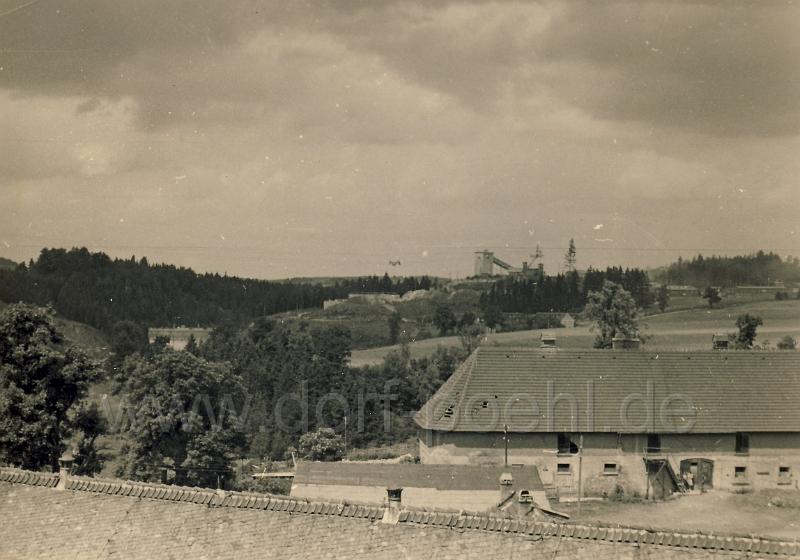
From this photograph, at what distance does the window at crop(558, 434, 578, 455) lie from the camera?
40375 mm

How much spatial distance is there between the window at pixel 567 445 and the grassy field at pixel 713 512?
98.8 inches

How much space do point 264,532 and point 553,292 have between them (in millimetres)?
100323

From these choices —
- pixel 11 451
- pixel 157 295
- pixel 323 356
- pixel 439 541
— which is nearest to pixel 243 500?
pixel 439 541

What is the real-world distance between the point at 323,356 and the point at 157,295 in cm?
4755

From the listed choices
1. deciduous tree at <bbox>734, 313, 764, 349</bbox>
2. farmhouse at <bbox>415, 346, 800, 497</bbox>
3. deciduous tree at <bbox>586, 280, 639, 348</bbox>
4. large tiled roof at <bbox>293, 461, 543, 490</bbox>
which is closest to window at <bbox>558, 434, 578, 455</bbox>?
farmhouse at <bbox>415, 346, 800, 497</bbox>

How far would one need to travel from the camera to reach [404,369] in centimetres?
7862

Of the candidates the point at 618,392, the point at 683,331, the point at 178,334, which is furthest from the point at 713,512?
the point at 178,334

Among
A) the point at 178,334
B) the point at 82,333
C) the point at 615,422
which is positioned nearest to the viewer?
the point at 615,422

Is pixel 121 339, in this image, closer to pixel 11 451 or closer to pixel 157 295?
pixel 157 295

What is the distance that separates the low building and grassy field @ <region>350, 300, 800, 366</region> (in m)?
45.4

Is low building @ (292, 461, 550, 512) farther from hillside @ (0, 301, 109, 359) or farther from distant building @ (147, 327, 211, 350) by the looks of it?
distant building @ (147, 327, 211, 350)

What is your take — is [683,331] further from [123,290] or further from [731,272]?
[123,290]

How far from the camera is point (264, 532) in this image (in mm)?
19938

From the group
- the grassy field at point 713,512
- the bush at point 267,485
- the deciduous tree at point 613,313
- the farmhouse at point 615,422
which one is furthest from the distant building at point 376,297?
the grassy field at point 713,512
